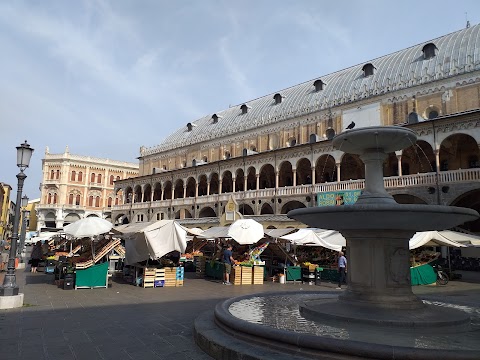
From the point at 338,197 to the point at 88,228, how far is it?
1830cm

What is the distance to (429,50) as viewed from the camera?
1193 inches

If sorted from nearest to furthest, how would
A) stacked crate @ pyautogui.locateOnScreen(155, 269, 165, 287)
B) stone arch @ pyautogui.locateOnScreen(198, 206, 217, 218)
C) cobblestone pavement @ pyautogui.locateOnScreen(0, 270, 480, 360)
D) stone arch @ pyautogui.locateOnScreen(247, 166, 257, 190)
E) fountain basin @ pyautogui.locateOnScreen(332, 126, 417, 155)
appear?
cobblestone pavement @ pyautogui.locateOnScreen(0, 270, 480, 360), fountain basin @ pyautogui.locateOnScreen(332, 126, 417, 155), stacked crate @ pyautogui.locateOnScreen(155, 269, 165, 287), stone arch @ pyautogui.locateOnScreen(247, 166, 257, 190), stone arch @ pyautogui.locateOnScreen(198, 206, 217, 218)

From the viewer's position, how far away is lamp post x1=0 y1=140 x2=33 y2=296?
8766 mm

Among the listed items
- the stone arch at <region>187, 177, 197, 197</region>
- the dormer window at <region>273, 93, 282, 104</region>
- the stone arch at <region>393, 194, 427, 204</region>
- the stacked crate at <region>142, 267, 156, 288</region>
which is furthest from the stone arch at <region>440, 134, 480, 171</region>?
the stone arch at <region>187, 177, 197, 197</region>

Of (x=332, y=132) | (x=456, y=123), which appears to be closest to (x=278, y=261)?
(x=456, y=123)

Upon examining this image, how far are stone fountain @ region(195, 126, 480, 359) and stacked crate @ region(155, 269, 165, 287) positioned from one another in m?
6.69

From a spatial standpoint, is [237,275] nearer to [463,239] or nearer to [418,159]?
[463,239]

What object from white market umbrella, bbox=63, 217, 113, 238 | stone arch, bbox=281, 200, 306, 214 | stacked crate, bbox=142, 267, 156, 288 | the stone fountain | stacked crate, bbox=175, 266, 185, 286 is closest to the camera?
the stone fountain

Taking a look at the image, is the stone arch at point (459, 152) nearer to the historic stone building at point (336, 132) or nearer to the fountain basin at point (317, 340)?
the historic stone building at point (336, 132)

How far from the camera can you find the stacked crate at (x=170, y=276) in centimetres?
1385

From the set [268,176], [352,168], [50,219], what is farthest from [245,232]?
[50,219]

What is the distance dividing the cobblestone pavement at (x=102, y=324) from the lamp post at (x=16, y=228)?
2.01 ft

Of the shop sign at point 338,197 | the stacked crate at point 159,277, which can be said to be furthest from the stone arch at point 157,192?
the stacked crate at point 159,277

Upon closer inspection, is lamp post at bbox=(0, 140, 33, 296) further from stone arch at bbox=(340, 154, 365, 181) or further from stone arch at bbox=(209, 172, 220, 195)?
stone arch at bbox=(209, 172, 220, 195)
